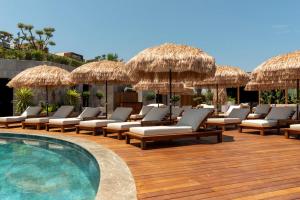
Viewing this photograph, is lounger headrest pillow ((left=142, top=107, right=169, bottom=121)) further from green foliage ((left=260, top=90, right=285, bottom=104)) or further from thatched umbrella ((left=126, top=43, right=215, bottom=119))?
green foliage ((left=260, top=90, right=285, bottom=104))

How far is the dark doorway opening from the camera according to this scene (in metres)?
18.3

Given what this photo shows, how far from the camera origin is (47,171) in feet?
20.2

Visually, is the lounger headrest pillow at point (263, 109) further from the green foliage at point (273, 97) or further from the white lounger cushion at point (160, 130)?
the green foliage at point (273, 97)

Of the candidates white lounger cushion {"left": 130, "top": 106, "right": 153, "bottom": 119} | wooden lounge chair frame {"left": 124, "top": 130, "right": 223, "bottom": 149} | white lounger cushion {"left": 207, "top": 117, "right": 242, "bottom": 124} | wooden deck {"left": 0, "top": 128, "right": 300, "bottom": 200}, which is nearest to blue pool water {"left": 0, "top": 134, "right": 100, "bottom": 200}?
wooden deck {"left": 0, "top": 128, "right": 300, "bottom": 200}

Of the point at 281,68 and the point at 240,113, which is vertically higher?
the point at 281,68

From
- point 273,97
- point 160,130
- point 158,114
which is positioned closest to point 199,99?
point 273,97

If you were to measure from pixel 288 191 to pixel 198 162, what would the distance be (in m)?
1.89

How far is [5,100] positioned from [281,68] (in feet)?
50.8

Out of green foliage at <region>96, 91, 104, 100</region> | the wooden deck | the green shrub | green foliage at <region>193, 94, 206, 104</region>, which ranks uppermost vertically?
the green shrub

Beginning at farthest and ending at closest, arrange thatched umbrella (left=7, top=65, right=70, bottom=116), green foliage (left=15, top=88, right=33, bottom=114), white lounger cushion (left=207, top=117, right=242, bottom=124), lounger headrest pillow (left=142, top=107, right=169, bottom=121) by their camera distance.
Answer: green foliage (left=15, top=88, right=33, bottom=114), thatched umbrella (left=7, top=65, right=70, bottom=116), white lounger cushion (left=207, top=117, right=242, bottom=124), lounger headrest pillow (left=142, top=107, right=169, bottom=121)

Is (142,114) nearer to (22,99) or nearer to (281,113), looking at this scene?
(281,113)

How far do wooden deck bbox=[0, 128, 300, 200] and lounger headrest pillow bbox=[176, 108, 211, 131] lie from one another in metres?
0.47

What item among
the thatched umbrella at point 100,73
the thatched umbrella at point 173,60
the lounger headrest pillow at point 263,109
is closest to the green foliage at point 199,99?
the lounger headrest pillow at point 263,109

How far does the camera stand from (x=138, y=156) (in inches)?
232
